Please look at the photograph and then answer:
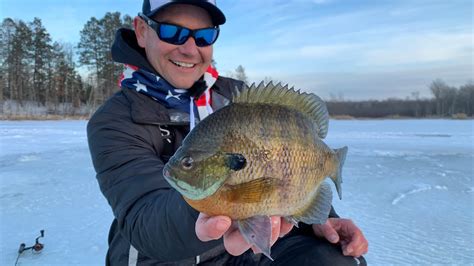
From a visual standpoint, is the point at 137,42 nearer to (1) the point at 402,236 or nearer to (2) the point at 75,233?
(2) the point at 75,233

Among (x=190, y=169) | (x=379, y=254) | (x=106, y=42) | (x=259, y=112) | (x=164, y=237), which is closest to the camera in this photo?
(x=190, y=169)

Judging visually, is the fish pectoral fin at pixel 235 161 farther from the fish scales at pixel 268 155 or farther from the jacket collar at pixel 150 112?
the jacket collar at pixel 150 112

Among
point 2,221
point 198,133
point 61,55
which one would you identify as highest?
point 61,55

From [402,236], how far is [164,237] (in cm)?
337

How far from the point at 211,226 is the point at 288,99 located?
54 centimetres

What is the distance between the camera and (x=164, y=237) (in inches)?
58.4

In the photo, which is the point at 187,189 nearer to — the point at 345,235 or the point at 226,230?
the point at 226,230

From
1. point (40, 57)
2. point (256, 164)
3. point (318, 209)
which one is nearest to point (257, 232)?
point (256, 164)

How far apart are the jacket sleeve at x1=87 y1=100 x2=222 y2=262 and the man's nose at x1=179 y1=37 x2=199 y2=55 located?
0.47 meters

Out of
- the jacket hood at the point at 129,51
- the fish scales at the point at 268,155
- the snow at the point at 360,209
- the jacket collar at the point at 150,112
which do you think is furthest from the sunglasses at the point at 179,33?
the snow at the point at 360,209

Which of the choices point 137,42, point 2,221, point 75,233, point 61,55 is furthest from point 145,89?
point 61,55

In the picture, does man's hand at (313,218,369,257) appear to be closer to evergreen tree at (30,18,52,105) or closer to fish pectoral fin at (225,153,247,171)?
fish pectoral fin at (225,153,247,171)

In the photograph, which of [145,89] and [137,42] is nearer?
[145,89]

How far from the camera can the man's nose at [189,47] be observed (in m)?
2.25
